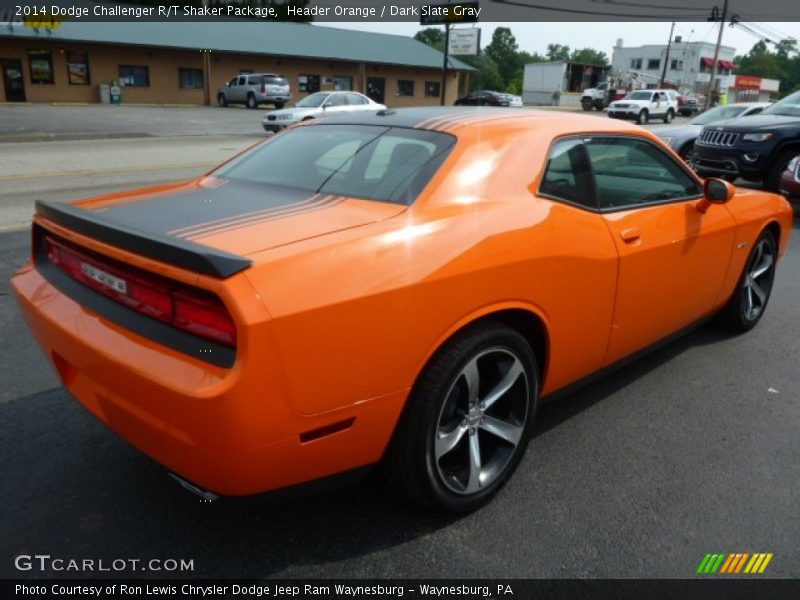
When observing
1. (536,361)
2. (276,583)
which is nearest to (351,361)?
(276,583)

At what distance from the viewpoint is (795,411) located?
3.56 meters

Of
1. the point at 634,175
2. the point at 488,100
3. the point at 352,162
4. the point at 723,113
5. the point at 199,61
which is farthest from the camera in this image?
the point at 488,100

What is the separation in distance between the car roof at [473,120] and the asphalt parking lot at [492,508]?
1458mm

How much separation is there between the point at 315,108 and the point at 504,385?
21264 mm

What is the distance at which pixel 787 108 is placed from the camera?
36.4ft

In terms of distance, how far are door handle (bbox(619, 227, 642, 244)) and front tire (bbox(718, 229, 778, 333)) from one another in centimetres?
162

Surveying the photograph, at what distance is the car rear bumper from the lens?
1860 millimetres

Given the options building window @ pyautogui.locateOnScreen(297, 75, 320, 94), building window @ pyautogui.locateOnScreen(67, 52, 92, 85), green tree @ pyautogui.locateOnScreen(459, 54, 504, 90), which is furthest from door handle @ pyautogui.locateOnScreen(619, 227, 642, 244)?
green tree @ pyautogui.locateOnScreen(459, 54, 504, 90)

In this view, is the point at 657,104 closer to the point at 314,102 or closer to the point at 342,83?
the point at 342,83

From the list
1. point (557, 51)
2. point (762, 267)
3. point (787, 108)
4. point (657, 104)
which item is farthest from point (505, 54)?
point (762, 267)

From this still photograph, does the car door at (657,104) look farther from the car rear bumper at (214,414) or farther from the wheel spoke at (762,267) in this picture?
the car rear bumper at (214,414)

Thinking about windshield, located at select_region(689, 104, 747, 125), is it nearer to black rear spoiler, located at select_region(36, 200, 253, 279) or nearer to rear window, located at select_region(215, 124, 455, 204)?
rear window, located at select_region(215, 124, 455, 204)

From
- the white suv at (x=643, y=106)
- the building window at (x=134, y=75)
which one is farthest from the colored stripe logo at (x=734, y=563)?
the building window at (x=134, y=75)

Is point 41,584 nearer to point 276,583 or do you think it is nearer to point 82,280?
point 276,583
